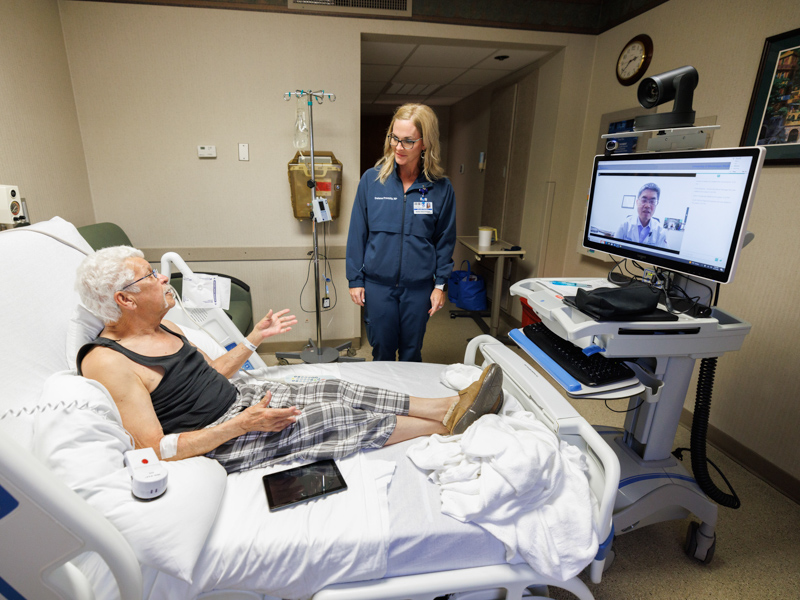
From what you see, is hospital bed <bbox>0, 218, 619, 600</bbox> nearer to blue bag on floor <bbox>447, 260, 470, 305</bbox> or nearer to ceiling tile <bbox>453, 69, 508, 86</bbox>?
blue bag on floor <bbox>447, 260, 470, 305</bbox>

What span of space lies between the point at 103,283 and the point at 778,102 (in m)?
2.78

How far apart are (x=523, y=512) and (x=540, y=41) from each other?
3.20m

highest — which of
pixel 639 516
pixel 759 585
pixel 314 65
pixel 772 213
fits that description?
pixel 314 65

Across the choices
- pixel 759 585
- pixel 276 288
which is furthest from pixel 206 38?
pixel 759 585

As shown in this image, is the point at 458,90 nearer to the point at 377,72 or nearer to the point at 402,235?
the point at 377,72

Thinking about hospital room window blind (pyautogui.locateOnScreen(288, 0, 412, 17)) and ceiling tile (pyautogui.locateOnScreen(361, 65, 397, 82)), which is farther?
ceiling tile (pyautogui.locateOnScreen(361, 65, 397, 82))

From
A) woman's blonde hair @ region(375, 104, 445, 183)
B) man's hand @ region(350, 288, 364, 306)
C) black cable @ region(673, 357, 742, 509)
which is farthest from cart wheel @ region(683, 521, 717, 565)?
woman's blonde hair @ region(375, 104, 445, 183)

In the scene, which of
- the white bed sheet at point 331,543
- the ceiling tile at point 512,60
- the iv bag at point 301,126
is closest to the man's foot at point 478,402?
the white bed sheet at point 331,543

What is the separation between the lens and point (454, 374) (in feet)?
5.90

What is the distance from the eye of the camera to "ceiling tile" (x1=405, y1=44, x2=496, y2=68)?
3264 millimetres

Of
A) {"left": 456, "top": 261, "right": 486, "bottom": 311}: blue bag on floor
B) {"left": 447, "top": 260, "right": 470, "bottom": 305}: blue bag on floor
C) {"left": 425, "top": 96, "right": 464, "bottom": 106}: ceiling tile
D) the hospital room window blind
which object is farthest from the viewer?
{"left": 425, "top": 96, "right": 464, "bottom": 106}: ceiling tile

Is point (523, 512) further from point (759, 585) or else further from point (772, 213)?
point (772, 213)

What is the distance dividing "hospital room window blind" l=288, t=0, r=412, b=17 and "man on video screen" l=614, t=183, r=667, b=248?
225cm

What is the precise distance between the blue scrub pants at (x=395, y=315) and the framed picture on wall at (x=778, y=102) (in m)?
1.68
